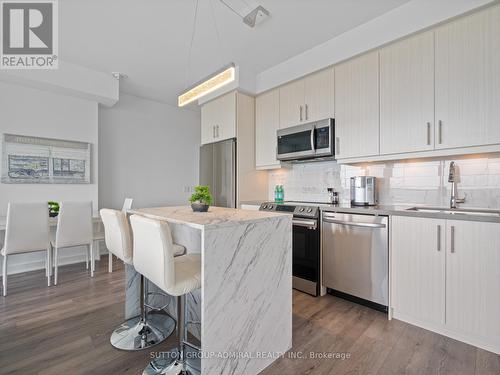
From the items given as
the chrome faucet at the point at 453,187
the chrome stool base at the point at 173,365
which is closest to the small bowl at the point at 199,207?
the chrome stool base at the point at 173,365

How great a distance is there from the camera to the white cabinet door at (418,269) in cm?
188

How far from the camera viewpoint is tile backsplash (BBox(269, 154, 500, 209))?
2.11m

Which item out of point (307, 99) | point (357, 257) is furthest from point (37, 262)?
point (307, 99)

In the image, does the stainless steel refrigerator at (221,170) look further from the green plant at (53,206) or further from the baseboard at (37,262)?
the baseboard at (37,262)

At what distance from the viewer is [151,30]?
2602 mm

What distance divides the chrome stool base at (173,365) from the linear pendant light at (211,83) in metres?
1.77

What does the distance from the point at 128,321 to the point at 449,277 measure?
2.47m

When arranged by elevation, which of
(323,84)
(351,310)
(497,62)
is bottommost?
(351,310)

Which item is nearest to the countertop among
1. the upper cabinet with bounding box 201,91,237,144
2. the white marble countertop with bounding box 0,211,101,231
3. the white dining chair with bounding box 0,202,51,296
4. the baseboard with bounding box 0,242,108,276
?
the upper cabinet with bounding box 201,91,237,144

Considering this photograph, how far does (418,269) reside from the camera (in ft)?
6.48

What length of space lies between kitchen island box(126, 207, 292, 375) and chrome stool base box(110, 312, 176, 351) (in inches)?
28.7

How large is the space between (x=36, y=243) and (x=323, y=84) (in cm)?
372

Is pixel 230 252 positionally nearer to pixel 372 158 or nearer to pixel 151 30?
pixel 372 158

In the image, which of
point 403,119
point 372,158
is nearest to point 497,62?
point 403,119
